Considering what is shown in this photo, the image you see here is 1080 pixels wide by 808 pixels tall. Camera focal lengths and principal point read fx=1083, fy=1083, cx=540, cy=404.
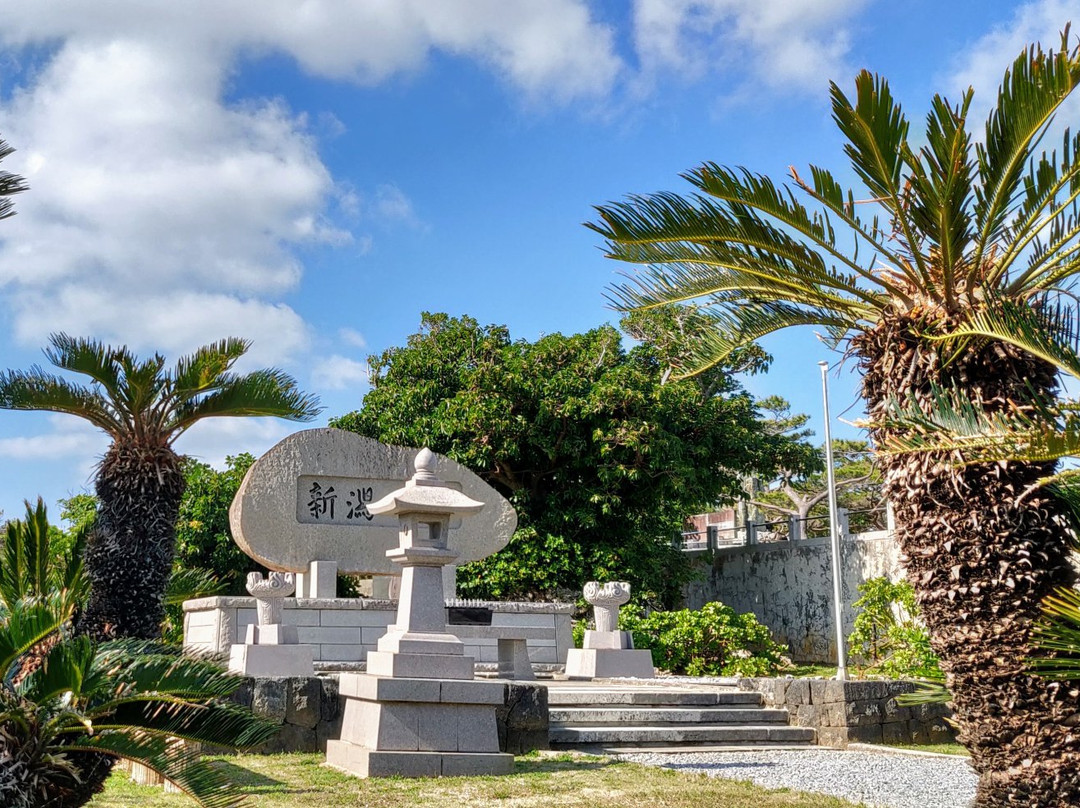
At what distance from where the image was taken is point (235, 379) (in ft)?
Answer: 37.2

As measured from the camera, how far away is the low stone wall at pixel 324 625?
1425 cm

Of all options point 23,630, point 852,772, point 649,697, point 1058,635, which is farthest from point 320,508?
point 1058,635

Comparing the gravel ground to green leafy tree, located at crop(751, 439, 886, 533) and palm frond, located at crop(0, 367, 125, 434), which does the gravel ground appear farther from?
green leafy tree, located at crop(751, 439, 886, 533)

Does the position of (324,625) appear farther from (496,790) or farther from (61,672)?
(61,672)

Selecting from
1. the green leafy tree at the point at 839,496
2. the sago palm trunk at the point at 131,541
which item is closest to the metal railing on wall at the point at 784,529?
the green leafy tree at the point at 839,496

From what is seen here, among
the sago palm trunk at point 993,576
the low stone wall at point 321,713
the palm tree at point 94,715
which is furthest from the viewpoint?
the low stone wall at point 321,713

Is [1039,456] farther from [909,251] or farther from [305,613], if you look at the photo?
[305,613]

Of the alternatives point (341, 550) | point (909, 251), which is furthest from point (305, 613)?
point (909, 251)

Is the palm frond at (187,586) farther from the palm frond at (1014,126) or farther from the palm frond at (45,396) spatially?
the palm frond at (1014,126)

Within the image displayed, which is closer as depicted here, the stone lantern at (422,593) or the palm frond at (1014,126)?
the palm frond at (1014,126)

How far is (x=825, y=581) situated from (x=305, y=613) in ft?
41.9

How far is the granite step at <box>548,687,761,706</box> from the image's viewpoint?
38.6 feet

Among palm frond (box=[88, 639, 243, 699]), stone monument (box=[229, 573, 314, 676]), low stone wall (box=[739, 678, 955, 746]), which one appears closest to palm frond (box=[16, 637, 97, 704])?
palm frond (box=[88, 639, 243, 699])

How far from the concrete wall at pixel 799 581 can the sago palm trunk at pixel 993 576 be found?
15.5m
